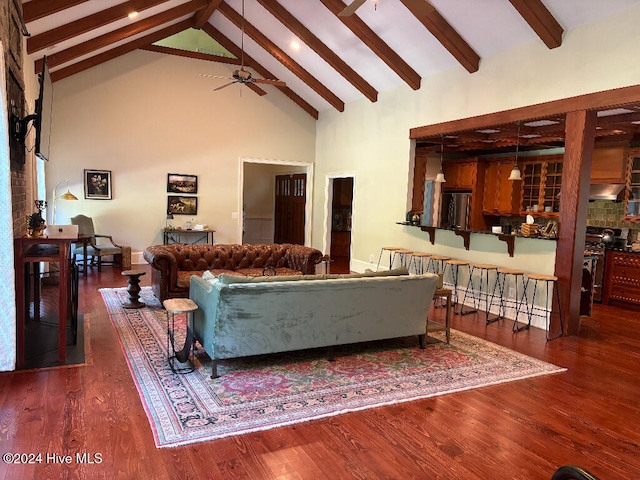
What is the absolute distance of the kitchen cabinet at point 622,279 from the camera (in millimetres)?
6684

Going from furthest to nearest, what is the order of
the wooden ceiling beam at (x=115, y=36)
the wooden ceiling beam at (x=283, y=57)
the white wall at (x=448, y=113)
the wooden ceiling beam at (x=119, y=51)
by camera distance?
the wooden ceiling beam at (x=119, y=51) → the wooden ceiling beam at (x=283, y=57) → the wooden ceiling beam at (x=115, y=36) → the white wall at (x=448, y=113)

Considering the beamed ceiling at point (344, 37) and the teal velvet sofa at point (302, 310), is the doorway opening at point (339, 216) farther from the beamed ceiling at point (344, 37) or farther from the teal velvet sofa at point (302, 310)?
the teal velvet sofa at point (302, 310)

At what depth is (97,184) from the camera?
8.85 metres

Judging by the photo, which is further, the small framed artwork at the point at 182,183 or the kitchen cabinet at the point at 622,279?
the small framed artwork at the point at 182,183

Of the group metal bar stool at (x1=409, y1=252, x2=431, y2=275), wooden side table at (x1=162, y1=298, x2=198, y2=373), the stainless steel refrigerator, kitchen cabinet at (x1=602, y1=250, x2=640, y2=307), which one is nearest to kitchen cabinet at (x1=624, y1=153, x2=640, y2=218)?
kitchen cabinet at (x1=602, y1=250, x2=640, y2=307)

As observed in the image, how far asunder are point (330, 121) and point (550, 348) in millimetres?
7024

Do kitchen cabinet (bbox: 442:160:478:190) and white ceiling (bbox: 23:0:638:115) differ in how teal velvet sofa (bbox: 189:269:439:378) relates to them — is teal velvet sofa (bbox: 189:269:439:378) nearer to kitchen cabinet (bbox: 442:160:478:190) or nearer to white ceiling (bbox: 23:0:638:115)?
white ceiling (bbox: 23:0:638:115)

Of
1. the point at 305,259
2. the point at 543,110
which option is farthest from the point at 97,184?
the point at 543,110

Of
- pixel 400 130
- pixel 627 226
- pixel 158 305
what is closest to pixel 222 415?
pixel 158 305

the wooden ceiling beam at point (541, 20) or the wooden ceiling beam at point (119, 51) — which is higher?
the wooden ceiling beam at point (119, 51)

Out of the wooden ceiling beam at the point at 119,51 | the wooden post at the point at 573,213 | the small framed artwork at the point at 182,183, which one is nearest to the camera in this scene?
the wooden post at the point at 573,213

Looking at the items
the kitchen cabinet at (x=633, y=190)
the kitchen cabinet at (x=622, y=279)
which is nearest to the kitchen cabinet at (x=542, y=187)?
the kitchen cabinet at (x=633, y=190)

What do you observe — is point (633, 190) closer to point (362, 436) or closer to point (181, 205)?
point (362, 436)

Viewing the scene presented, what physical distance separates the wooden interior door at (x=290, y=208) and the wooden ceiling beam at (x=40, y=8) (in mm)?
6645
